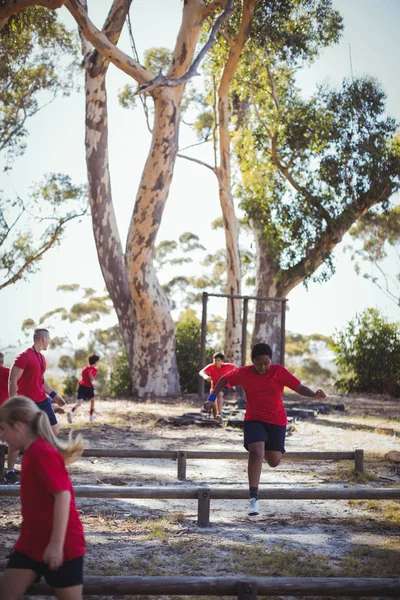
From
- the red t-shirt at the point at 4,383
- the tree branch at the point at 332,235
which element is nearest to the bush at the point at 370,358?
the tree branch at the point at 332,235

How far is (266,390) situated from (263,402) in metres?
0.13

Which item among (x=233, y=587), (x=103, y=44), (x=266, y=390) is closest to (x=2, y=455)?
(x=266, y=390)

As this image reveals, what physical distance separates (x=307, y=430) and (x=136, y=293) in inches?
385

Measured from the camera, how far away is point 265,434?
25.7 feet

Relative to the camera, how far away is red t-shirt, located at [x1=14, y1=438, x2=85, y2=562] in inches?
151

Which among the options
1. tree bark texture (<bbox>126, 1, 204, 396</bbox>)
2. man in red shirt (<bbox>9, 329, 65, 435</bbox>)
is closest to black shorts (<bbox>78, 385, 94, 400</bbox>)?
tree bark texture (<bbox>126, 1, 204, 396</bbox>)

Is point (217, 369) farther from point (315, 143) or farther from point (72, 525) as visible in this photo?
point (315, 143)

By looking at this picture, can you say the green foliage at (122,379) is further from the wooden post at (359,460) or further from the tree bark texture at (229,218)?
the wooden post at (359,460)

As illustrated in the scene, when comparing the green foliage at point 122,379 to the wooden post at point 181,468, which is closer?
the wooden post at point 181,468

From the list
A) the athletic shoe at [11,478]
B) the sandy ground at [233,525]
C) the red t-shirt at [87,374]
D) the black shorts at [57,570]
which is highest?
the red t-shirt at [87,374]

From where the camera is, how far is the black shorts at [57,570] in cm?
381

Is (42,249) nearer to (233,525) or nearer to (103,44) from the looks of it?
(103,44)

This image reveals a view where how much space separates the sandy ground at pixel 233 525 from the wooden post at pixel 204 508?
8 cm

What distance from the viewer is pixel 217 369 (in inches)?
560
